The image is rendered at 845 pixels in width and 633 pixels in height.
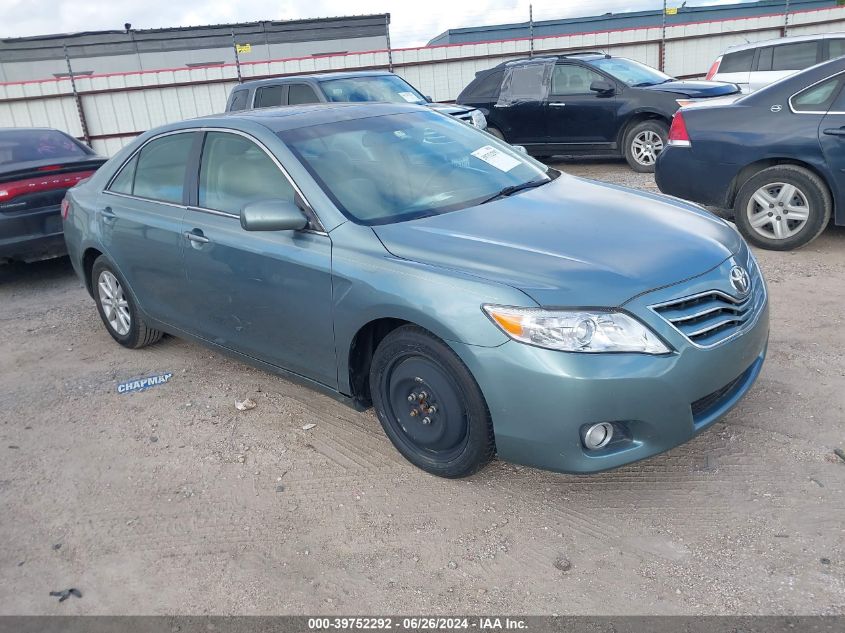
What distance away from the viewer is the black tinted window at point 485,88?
11.5 metres

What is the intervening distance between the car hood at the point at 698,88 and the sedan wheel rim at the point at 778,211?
12.8ft

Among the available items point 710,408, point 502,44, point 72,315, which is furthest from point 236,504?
point 502,44

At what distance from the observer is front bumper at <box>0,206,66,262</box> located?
21.6 feet

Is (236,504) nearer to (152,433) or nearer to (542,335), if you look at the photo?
(152,433)

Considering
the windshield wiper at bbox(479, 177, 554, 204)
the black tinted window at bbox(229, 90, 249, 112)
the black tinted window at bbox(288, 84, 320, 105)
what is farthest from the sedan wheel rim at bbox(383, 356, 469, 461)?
the black tinted window at bbox(229, 90, 249, 112)

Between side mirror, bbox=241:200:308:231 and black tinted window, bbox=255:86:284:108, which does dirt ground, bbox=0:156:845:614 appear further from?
black tinted window, bbox=255:86:284:108

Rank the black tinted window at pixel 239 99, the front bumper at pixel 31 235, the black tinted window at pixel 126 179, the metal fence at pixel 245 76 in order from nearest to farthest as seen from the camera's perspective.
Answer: the black tinted window at pixel 126 179
the front bumper at pixel 31 235
the black tinted window at pixel 239 99
the metal fence at pixel 245 76

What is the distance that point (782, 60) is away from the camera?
10906 mm

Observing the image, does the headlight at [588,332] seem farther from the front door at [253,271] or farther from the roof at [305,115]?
the roof at [305,115]

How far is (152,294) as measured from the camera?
4574 mm

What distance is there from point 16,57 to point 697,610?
3325 centimetres

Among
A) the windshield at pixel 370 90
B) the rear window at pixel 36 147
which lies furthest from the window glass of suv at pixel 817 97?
the rear window at pixel 36 147

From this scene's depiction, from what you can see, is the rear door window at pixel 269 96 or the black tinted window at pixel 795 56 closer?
the rear door window at pixel 269 96

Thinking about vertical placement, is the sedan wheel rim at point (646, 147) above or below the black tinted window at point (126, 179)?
below
